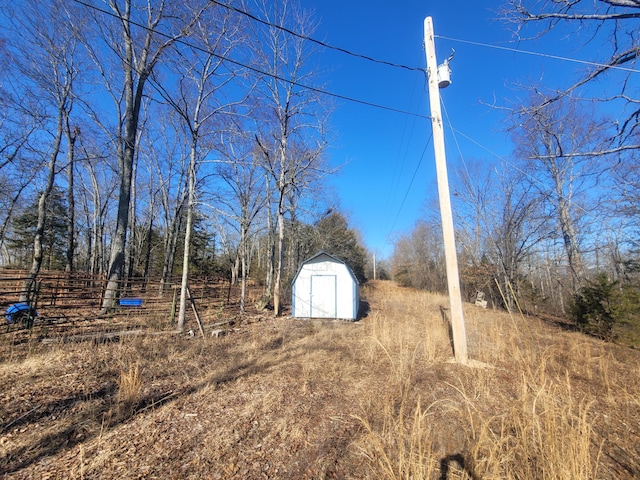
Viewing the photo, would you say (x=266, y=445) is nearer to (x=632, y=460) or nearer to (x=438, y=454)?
(x=438, y=454)

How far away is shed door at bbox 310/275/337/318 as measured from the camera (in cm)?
1180

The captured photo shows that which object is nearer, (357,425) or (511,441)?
(511,441)

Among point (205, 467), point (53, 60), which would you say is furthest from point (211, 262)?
point (205, 467)

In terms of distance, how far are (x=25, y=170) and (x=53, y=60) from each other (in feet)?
15.5

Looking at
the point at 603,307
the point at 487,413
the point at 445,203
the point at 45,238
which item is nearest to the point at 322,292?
the point at 445,203

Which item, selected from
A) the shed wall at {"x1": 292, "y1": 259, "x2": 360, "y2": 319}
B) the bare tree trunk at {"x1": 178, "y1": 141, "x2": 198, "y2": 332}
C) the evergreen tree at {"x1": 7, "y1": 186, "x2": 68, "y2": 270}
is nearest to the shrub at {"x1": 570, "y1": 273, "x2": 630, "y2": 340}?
the shed wall at {"x1": 292, "y1": 259, "x2": 360, "y2": 319}

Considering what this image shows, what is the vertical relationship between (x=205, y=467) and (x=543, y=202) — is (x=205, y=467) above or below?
below

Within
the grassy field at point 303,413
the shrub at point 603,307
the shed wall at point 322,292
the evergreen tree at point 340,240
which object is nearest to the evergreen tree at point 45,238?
the evergreen tree at point 340,240

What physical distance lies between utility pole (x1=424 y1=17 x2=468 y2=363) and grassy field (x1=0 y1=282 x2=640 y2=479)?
1.95 ft

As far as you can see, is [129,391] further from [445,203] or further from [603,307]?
[603,307]

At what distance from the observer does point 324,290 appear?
11945 millimetres

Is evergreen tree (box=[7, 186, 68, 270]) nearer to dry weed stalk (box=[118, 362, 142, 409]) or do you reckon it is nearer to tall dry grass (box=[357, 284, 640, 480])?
dry weed stalk (box=[118, 362, 142, 409])

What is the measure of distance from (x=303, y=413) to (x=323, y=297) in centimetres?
854

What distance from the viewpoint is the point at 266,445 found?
2.72 meters
